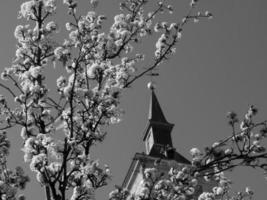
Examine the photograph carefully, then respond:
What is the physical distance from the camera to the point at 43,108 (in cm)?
953

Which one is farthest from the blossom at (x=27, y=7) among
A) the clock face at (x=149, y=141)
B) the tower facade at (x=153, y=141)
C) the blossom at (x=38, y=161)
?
the clock face at (x=149, y=141)

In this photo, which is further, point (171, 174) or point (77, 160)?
point (171, 174)

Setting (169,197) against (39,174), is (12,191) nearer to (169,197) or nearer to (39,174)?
(39,174)

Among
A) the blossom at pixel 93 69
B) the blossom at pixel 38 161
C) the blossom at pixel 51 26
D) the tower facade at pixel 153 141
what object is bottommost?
the blossom at pixel 38 161

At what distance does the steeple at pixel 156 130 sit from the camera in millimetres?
43250

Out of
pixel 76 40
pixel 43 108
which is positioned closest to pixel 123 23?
pixel 76 40

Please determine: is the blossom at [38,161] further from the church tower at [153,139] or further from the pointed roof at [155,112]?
the pointed roof at [155,112]

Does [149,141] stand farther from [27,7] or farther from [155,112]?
[27,7]

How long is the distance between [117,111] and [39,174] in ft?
6.66

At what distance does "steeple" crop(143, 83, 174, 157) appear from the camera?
43250mm

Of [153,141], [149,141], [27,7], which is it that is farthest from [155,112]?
[27,7]

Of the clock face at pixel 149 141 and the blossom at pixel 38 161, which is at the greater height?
the clock face at pixel 149 141

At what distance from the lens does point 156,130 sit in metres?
44.9

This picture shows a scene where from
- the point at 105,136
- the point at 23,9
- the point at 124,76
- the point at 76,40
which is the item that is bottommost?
the point at 105,136
